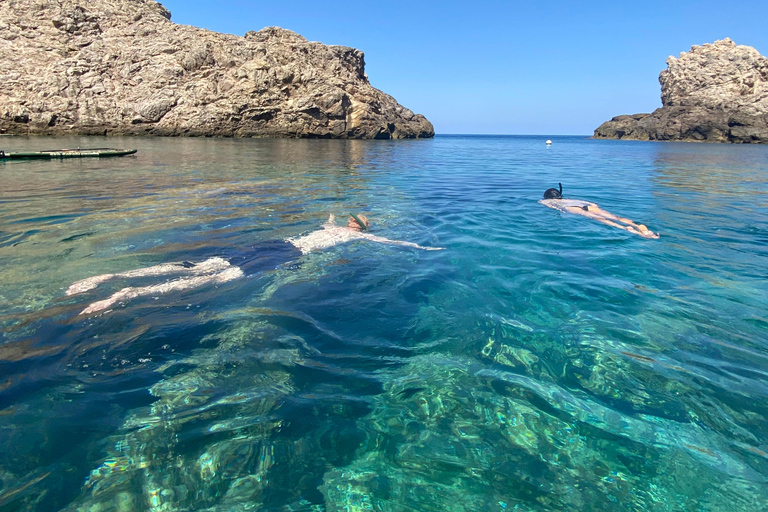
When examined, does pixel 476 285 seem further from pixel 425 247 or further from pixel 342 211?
pixel 342 211

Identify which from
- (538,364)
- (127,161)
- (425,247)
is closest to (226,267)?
(425,247)

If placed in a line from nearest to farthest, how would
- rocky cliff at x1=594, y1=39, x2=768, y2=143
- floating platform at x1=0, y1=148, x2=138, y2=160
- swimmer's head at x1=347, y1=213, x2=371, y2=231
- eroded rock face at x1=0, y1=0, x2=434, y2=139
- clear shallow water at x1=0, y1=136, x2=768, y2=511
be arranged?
clear shallow water at x1=0, y1=136, x2=768, y2=511, swimmer's head at x1=347, y1=213, x2=371, y2=231, floating platform at x1=0, y1=148, x2=138, y2=160, eroded rock face at x1=0, y1=0, x2=434, y2=139, rocky cliff at x1=594, y1=39, x2=768, y2=143

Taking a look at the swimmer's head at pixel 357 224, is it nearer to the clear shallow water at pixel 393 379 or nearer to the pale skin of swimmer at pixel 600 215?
the clear shallow water at pixel 393 379

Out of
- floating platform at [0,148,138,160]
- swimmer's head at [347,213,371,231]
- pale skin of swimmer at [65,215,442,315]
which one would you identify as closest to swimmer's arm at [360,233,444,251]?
pale skin of swimmer at [65,215,442,315]

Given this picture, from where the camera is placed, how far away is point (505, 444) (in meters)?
3.02

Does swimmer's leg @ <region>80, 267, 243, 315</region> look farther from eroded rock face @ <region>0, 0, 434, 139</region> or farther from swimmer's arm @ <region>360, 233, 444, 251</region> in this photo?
eroded rock face @ <region>0, 0, 434, 139</region>

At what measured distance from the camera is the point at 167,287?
18.2 ft

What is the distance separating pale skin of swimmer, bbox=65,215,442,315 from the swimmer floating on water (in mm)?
4856

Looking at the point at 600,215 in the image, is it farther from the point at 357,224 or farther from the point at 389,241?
the point at 357,224

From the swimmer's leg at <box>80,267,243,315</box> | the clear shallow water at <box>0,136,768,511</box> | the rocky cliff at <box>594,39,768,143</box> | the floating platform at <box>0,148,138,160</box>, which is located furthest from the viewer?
the rocky cliff at <box>594,39,768,143</box>

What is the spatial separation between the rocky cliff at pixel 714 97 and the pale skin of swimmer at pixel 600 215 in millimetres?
76755

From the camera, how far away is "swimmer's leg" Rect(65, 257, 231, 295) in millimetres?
5500

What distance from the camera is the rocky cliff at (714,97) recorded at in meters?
65.8

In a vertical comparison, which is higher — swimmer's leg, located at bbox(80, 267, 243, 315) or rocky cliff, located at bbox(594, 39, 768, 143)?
rocky cliff, located at bbox(594, 39, 768, 143)
